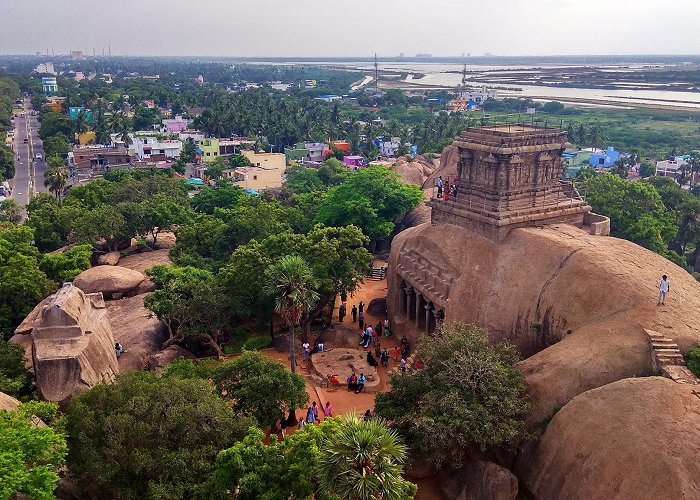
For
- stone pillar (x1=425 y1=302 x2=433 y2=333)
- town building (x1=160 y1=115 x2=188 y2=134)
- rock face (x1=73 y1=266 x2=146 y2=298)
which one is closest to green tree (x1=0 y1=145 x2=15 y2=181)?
town building (x1=160 y1=115 x2=188 y2=134)

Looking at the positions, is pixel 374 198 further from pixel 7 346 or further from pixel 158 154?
pixel 158 154

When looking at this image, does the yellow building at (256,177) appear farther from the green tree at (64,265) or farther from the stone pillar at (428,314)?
the stone pillar at (428,314)

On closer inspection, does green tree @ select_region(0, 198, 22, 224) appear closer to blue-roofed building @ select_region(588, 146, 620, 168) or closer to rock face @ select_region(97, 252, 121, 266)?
rock face @ select_region(97, 252, 121, 266)

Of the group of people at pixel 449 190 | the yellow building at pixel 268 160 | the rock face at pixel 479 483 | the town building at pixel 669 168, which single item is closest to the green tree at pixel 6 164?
the yellow building at pixel 268 160

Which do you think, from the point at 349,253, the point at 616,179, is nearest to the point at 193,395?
the point at 349,253

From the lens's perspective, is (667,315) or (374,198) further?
(374,198)
